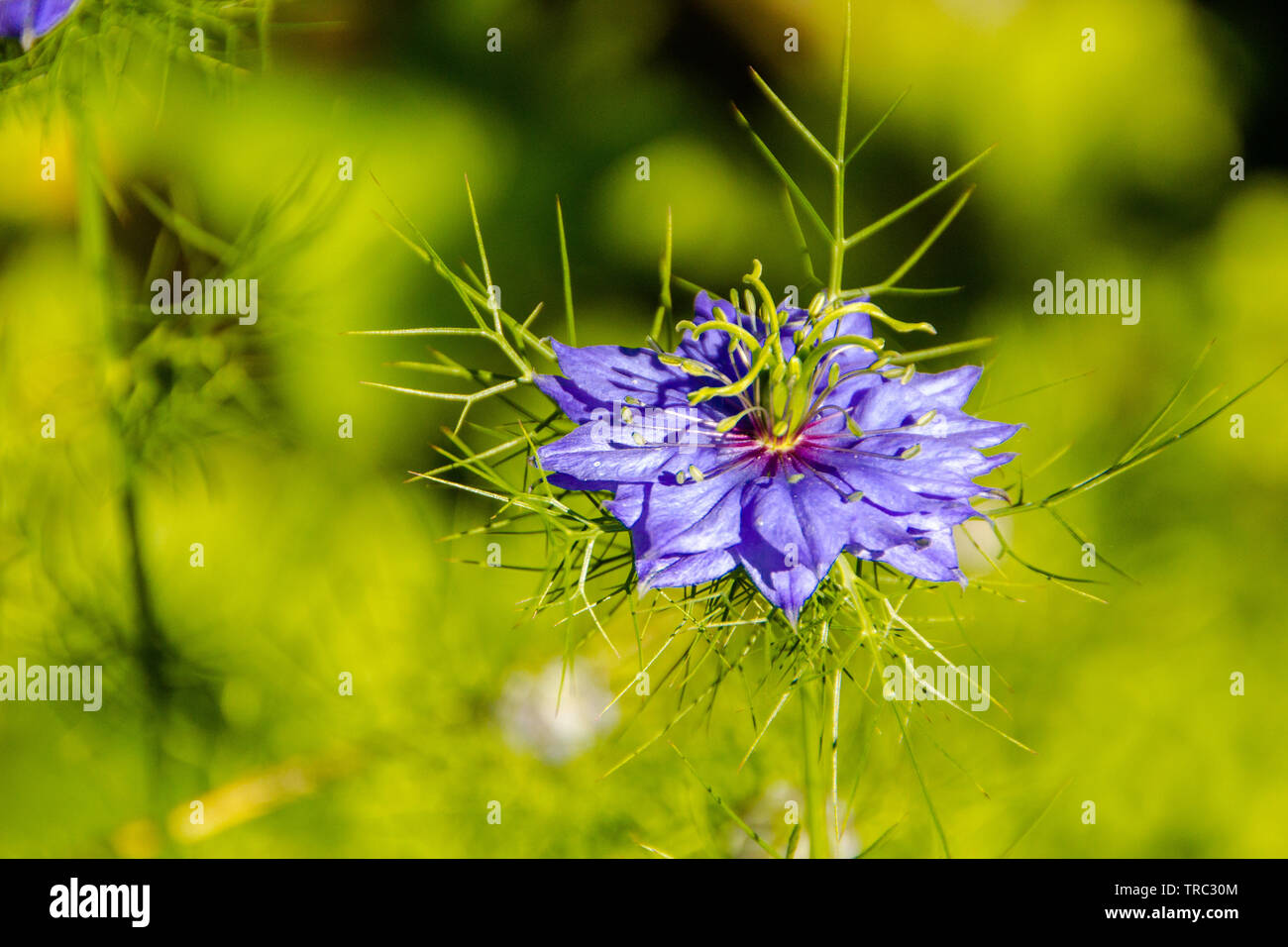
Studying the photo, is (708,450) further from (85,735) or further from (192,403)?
(85,735)
